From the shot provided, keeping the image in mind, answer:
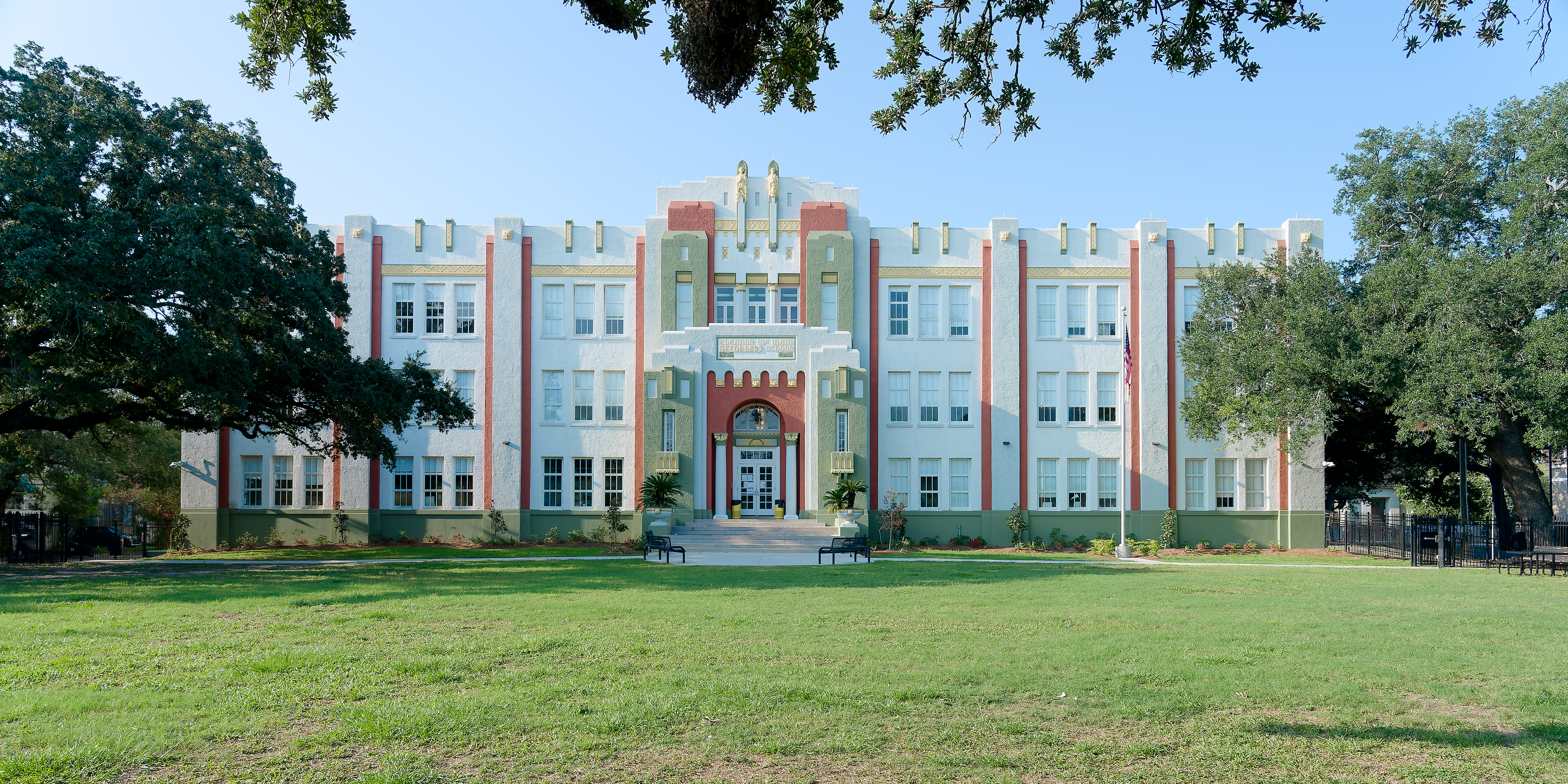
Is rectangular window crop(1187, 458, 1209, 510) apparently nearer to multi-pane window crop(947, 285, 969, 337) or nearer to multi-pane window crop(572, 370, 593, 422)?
multi-pane window crop(947, 285, 969, 337)

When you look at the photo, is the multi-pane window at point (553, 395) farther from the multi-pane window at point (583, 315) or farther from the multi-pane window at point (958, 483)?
the multi-pane window at point (958, 483)

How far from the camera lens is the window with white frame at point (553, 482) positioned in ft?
116

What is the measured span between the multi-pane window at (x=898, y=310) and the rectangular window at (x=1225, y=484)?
1218 centimetres

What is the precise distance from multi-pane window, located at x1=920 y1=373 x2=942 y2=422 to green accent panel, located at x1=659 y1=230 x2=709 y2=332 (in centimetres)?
817

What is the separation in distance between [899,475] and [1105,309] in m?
9.69

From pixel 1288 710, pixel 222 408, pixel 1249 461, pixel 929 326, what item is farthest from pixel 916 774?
pixel 1249 461

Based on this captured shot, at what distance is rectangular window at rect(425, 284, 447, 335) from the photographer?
1401 inches

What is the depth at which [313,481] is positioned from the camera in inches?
1383

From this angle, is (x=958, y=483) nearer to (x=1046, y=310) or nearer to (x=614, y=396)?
(x=1046, y=310)

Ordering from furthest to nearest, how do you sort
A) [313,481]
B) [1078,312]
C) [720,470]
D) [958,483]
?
1. [1078,312]
2. [958,483]
3. [313,481]
4. [720,470]

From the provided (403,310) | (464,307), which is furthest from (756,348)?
(403,310)

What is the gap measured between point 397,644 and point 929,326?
91.3ft

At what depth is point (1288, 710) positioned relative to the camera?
24.6 ft

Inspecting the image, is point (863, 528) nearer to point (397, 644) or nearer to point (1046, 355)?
point (1046, 355)
